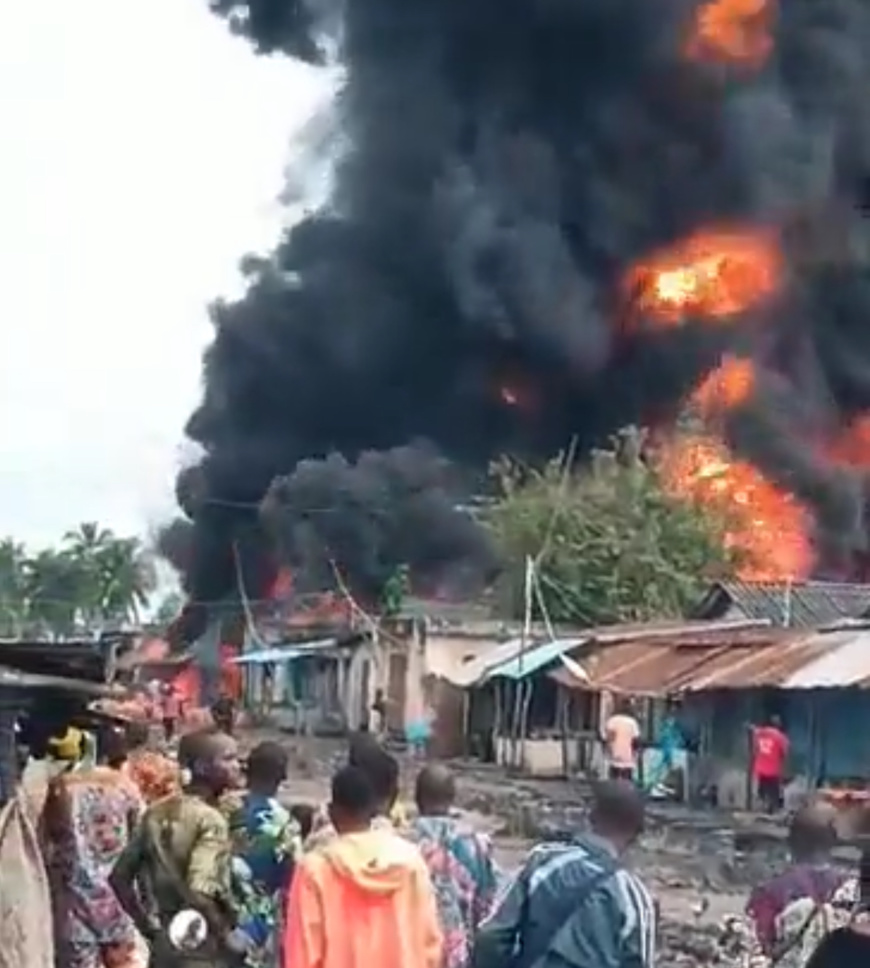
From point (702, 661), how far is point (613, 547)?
10787mm

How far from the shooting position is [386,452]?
A: 47.6 metres

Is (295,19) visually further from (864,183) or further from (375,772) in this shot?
(375,772)

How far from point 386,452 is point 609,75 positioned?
9657 millimetres

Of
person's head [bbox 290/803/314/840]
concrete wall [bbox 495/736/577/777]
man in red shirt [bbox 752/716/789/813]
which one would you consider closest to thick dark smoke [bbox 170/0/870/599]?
concrete wall [bbox 495/736/577/777]

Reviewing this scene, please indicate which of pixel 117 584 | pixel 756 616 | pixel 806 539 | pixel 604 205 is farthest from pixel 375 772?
pixel 117 584

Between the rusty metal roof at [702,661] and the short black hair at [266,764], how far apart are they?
1635 centimetres

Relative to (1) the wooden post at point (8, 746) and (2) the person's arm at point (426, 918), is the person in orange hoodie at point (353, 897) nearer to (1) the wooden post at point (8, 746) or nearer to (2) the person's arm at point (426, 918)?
(2) the person's arm at point (426, 918)

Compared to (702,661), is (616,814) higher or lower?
lower

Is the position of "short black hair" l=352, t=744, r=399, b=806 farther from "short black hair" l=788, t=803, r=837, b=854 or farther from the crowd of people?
"short black hair" l=788, t=803, r=837, b=854

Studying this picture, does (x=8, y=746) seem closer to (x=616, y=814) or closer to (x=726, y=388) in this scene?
(x=616, y=814)

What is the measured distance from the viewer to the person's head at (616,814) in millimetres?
5359

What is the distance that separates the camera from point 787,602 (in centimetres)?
3266

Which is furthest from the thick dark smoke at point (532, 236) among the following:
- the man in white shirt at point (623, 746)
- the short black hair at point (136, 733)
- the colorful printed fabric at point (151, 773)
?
the short black hair at point (136, 733)

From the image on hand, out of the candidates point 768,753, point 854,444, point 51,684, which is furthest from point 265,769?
point 854,444
